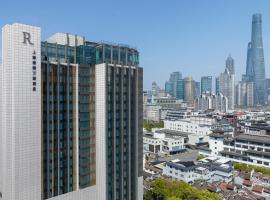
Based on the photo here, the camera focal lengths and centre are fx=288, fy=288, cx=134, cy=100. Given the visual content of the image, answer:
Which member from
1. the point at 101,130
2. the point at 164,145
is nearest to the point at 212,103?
the point at 164,145

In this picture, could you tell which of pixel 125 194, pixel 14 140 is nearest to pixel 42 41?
pixel 14 140

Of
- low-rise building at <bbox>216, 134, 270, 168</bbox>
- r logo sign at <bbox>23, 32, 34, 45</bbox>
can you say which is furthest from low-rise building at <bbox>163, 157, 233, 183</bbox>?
r logo sign at <bbox>23, 32, 34, 45</bbox>

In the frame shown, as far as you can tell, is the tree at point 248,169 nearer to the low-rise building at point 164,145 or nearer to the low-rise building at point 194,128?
the low-rise building at point 164,145

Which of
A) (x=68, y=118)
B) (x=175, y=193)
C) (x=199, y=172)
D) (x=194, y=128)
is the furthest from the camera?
(x=194, y=128)

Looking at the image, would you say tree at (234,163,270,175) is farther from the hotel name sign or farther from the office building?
the hotel name sign

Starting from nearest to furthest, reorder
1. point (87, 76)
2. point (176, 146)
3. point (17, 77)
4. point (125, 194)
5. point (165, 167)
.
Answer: point (17, 77) → point (87, 76) → point (125, 194) → point (165, 167) → point (176, 146)

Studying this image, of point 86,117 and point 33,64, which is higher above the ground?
point 33,64

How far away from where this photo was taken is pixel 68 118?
27.6 meters

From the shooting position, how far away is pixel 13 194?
23625mm

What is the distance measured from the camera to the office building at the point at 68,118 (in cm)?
2377

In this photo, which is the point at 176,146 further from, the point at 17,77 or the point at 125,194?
the point at 17,77

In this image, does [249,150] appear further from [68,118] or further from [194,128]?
[68,118]

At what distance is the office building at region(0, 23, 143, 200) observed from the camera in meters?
23.8

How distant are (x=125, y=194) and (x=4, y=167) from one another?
12.9 meters
